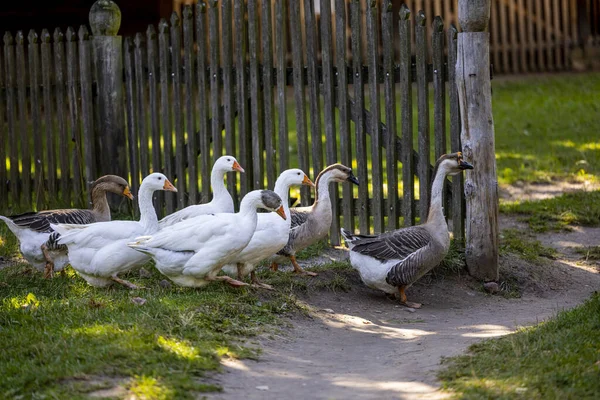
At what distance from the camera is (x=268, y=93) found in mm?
9859

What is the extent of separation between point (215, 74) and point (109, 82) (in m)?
1.54

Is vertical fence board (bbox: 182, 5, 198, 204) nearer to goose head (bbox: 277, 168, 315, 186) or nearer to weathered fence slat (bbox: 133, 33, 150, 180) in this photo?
weathered fence slat (bbox: 133, 33, 150, 180)

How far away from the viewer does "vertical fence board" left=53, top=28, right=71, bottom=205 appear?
11.2 m

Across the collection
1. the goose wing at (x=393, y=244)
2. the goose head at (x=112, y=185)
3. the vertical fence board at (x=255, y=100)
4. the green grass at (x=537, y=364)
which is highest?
the vertical fence board at (x=255, y=100)

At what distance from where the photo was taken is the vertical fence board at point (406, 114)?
8.95m

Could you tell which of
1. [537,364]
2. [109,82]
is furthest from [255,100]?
[537,364]

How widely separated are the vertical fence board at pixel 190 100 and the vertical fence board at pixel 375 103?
225cm

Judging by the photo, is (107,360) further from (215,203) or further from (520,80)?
(520,80)

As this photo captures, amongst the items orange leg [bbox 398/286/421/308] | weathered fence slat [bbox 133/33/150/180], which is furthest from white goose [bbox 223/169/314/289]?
weathered fence slat [bbox 133/33/150/180]

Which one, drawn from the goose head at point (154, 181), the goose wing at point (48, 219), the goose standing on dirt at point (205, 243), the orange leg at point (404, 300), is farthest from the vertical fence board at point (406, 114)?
the goose wing at point (48, 219)

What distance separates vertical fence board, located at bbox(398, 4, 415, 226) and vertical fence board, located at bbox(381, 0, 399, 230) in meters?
0.10

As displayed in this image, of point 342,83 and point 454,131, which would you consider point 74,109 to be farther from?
point 454,131

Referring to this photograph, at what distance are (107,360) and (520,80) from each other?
17.1 m

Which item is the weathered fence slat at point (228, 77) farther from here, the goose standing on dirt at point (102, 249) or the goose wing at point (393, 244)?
the goose wing at point (393, 244)
